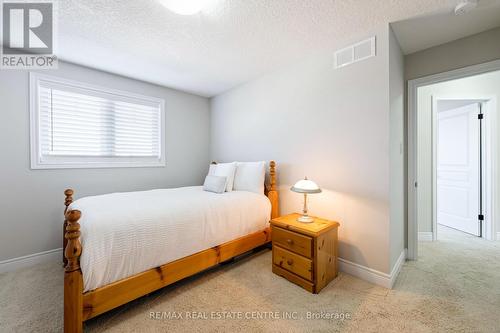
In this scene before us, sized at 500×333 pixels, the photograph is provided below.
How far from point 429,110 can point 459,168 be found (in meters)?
1.34

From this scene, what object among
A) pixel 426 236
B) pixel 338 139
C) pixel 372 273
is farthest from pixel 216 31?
pixel 426 236

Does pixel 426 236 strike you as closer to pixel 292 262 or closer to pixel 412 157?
pixel 412 157

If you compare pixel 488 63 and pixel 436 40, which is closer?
pixel 488 63

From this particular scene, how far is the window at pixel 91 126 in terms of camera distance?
2.49 m

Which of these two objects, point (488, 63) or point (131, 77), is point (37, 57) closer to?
point (131, 77)

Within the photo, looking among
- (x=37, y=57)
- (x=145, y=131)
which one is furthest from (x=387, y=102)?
(x=37, y=57)

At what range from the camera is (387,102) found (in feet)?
6.35

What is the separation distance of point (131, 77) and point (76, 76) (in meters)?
0.65

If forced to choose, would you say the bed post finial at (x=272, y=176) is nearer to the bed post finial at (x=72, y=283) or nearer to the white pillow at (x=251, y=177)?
the white pillow at (x=251, y=177)

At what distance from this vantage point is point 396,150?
2145 mm

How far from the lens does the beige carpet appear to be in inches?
58.1

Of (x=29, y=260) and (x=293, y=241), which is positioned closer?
(x=293, y=241)

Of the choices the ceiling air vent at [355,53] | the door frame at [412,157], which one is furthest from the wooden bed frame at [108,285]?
the ceiling air vent at [355,53]

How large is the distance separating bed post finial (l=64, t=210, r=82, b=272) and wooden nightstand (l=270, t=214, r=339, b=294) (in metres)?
1.60
